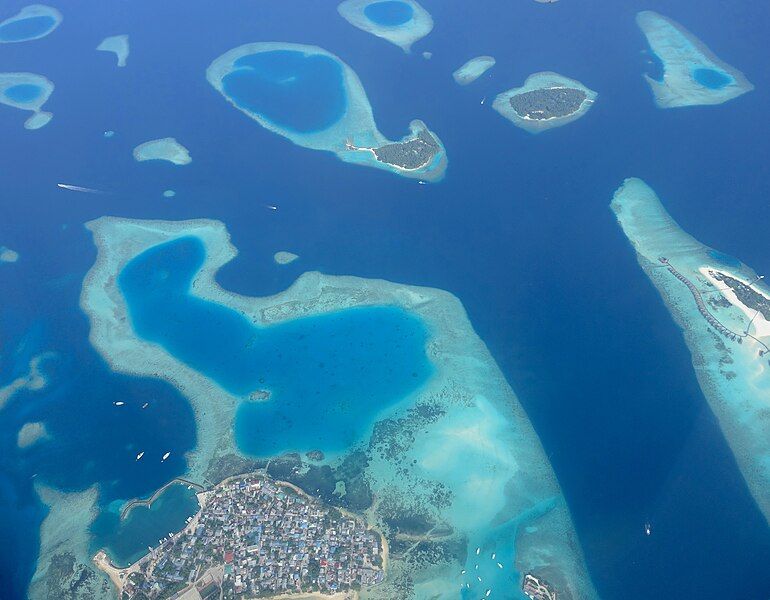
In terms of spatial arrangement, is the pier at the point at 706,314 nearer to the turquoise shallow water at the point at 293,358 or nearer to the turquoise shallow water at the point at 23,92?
the turquoise shallow water at the point at 293,358

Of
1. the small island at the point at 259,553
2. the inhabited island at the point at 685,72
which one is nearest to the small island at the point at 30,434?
the small island at the point at 259,553

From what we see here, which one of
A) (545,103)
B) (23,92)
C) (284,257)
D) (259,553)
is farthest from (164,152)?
(259,553)

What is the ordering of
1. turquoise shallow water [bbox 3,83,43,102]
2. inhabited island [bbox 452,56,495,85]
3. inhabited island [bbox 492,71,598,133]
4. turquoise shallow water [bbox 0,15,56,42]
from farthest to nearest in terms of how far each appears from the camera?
turquoise shallow water [bbox 0,15,56,42], turquoise shallow water [bbox 3,83,43,102], inhabited island [bbox 452,56,495,85], inhabited island [bbox 492,71,598,133]

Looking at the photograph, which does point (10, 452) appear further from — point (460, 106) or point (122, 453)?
point (460, 106)

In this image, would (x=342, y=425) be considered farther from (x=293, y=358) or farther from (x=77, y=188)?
(x=77, y=188)

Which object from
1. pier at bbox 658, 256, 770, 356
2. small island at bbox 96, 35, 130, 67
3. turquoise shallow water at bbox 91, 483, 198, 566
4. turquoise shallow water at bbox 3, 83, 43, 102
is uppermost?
pier at bbox 658, 256, 770, 356

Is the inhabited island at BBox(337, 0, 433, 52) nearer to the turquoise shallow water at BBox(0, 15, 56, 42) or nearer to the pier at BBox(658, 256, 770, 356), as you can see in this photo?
the turquoise shallow water at BBox(0, 15, 56, 42)

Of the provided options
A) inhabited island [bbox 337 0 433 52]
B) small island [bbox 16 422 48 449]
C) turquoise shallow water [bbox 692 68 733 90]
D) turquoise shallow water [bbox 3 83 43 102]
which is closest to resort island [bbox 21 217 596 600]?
small island [bbox 16 422 48 449]

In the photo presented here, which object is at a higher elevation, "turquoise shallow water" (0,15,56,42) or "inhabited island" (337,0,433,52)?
"inhabited island" (337,0,433,52)

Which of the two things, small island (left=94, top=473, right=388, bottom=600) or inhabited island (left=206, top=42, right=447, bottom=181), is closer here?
small island (left=94, top=473, right=388, bottom=600)
